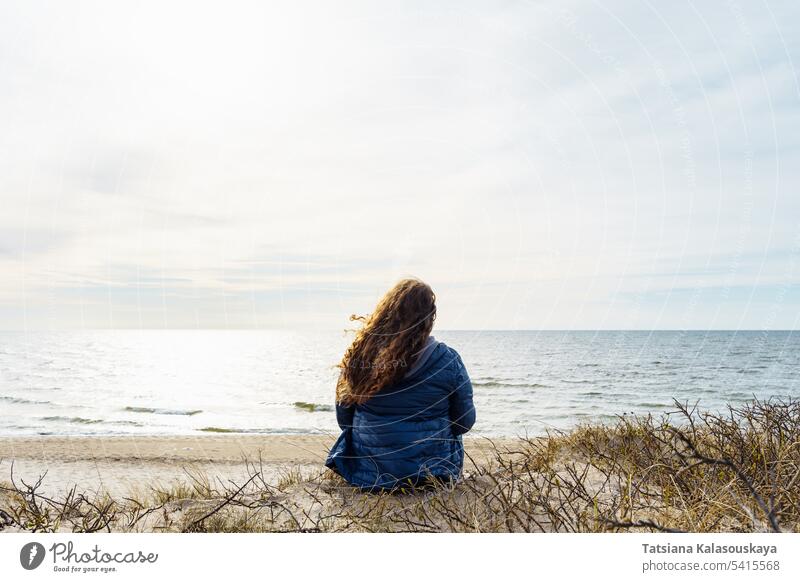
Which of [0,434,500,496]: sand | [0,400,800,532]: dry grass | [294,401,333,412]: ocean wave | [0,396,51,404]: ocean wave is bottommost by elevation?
[0,396,51,404]: ocean wave

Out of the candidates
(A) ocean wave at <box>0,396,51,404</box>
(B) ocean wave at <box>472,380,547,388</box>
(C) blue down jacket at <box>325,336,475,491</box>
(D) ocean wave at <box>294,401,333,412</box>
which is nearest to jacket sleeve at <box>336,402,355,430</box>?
(C) blue down jacket at <box>325,336,475,491</box>

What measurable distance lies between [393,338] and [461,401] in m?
0.70

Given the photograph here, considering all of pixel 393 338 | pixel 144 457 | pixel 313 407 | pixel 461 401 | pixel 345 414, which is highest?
pixel 393 338

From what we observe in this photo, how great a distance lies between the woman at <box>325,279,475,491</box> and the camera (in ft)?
13.6

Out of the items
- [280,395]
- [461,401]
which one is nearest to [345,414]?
[461,401]

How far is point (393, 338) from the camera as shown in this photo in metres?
4.13

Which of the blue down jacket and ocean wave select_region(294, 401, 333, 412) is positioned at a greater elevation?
the blue down jacket

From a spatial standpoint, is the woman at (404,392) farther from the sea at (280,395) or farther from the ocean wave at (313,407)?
the ocean wave at (313,407)

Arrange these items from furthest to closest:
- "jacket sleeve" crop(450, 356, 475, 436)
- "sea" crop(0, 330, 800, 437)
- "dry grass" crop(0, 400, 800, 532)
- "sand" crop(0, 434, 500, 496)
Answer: "sea" crop(0, 330, 800, 437) < "sand" crop(0, 434, 500, 496) < "jacket sleeve" crop(450, 356, 475, 436) < "dry grass" crop(0, 400, 800, 532)

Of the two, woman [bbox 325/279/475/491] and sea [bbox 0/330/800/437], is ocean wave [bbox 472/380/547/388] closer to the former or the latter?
sea [bbox 0/330/800/437]

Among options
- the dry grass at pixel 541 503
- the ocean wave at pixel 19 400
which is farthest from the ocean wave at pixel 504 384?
the dry grass at pixel 541 503

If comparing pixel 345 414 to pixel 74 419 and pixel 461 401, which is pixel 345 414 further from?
pixel 74 419

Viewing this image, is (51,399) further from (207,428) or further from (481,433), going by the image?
(481,433)
